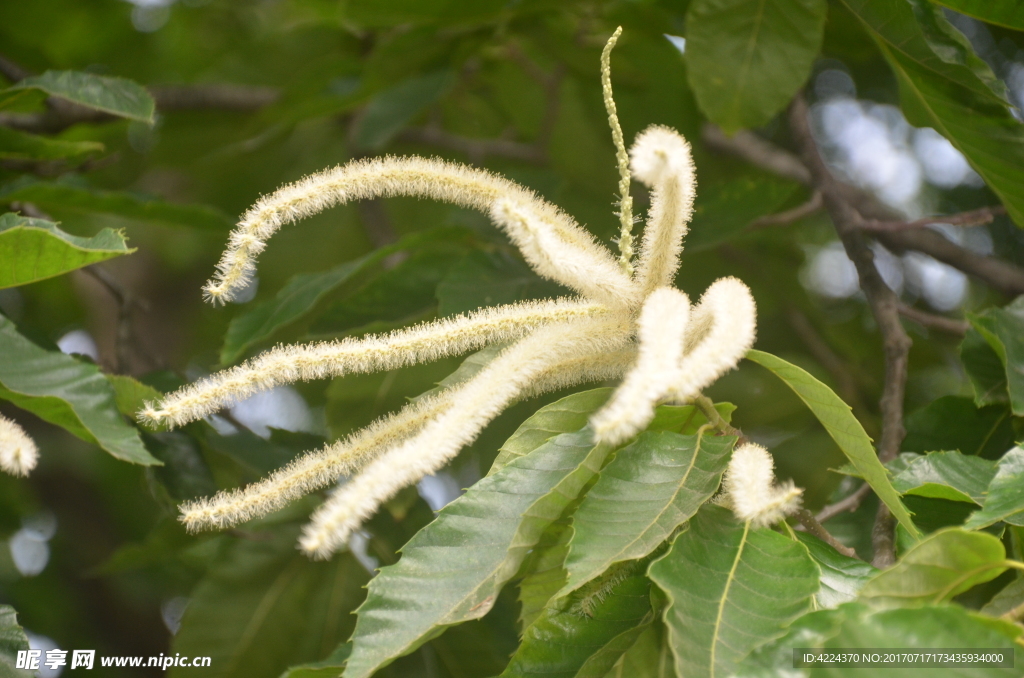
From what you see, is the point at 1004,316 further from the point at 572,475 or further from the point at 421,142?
the point at 421,142

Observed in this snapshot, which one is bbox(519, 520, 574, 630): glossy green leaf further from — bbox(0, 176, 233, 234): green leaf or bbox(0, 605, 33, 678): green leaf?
bbox(0, 176, 233, 234): green leaf

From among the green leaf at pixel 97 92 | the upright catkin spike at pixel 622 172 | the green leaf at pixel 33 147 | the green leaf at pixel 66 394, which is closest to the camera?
the upright catkin spike at pixel 622 172

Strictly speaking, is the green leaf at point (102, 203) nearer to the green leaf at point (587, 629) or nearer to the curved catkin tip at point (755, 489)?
the green leaf at point (587, 629)

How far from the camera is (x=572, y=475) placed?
40.1 inches

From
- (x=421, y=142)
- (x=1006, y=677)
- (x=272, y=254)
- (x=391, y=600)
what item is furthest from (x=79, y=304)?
(x=1006, y=677)

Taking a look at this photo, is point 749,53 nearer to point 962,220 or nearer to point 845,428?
point 962,220

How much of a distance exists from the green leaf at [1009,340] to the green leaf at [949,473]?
0.21 m

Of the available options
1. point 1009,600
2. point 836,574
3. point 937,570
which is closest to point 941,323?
point 1009,600

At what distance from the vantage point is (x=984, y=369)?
1626 mm

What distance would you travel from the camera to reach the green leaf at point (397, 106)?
2.30m

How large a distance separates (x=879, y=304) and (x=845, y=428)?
0.94m

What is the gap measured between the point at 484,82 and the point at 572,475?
2473mm

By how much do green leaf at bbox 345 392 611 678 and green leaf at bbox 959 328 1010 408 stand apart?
1.00 metres

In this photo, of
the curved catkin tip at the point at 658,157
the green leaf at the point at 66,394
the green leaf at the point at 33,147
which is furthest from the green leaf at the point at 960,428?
the green leaf at the point at 33,147
